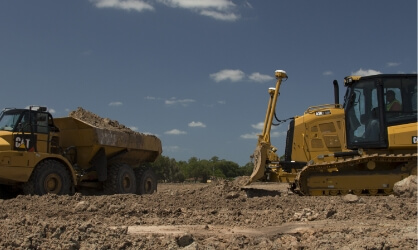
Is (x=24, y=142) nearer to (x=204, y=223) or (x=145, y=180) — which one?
(x=145, y=180)

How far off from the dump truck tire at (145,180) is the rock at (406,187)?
26.0 feet

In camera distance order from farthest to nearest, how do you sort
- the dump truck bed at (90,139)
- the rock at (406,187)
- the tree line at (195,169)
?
the tree line at (195,169), the dump truck bed at (90,139), the rock at (406,187)

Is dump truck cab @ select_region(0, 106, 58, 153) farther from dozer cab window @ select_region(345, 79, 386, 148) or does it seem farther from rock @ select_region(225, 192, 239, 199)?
dozer cab window @ select_region(345, 79, 386, 148)

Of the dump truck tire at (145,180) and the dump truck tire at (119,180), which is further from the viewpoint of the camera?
the dump truck tire at (145,180)

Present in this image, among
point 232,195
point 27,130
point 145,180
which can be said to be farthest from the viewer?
point 145,180

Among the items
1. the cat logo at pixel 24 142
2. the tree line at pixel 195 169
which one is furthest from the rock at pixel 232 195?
the tree line at pixel 195 169

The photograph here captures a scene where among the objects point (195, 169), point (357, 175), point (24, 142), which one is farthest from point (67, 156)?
point (195, 169)

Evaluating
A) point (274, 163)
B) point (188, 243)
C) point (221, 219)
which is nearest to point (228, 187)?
point (274, 163)

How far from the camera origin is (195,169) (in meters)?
47.7

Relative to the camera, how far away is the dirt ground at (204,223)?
559 cm

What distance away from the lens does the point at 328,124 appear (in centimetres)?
1231

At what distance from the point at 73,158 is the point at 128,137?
1.90 m

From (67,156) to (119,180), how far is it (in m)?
1.69

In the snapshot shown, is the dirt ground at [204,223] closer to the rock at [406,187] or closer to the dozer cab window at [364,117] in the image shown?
the rock at [406,187]
